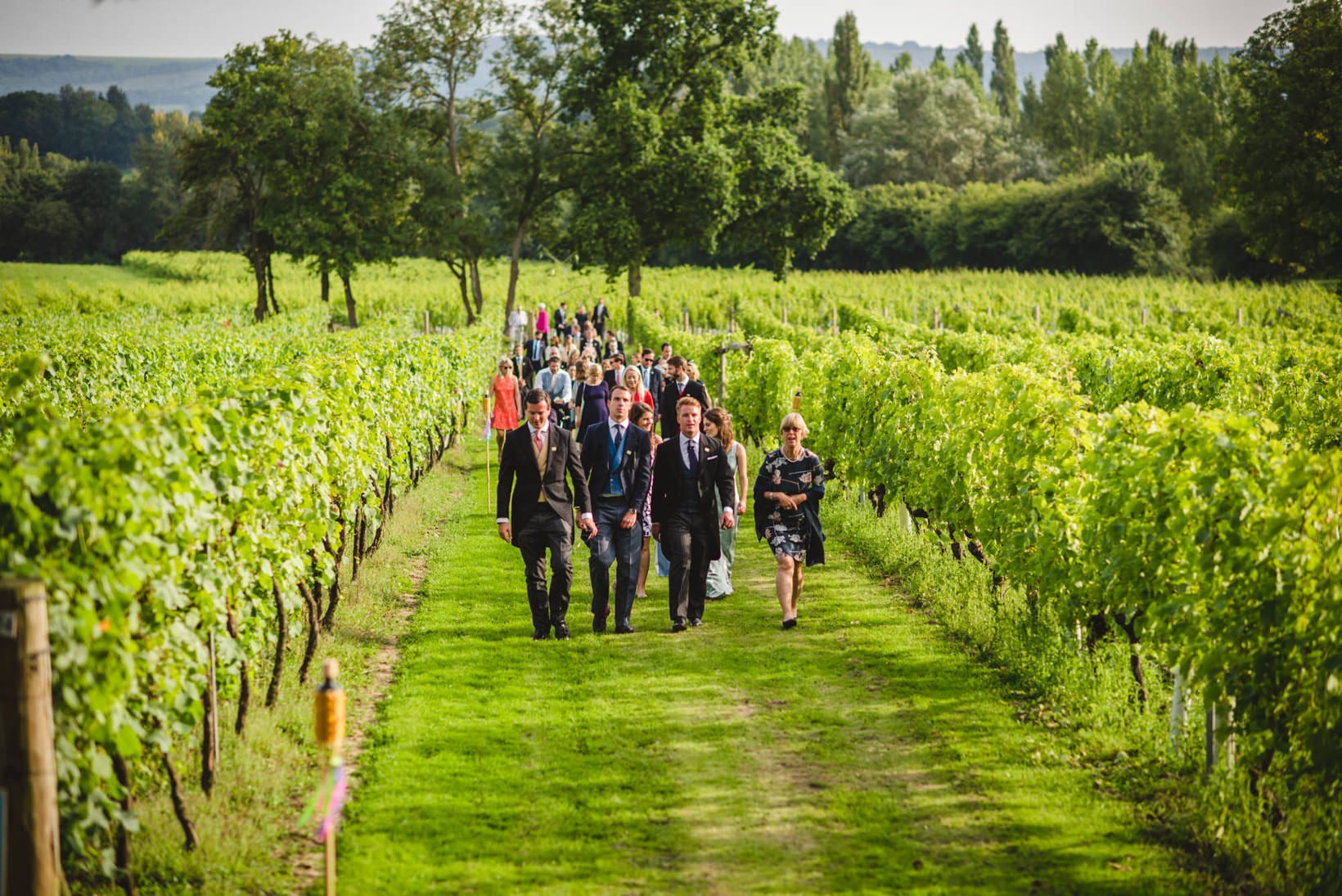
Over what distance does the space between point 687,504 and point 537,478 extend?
1.25 metres

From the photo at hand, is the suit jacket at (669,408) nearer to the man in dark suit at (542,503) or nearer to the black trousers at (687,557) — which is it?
the black trousers at (687,557)

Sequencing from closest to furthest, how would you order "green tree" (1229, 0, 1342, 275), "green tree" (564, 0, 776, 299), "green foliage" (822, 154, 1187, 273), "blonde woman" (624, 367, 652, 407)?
"blonde woman" (624, 367, 652, 407) → "green tree" (1229, 0, 1342, 275) → "green tree" (564, 0, 776, 299) → "green foliage" (822, 154, 1187, 273)

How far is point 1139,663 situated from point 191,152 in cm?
4692

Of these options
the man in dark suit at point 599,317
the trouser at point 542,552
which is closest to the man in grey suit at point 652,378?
the trouser at point 542,552

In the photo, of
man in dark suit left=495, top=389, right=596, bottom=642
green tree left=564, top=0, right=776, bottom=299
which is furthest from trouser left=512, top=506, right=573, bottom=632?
green tree left=564, top=0, right=776, bottom=299

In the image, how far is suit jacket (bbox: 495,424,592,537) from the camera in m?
9.38

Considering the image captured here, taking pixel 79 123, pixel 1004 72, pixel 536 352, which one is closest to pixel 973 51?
pixel 1004 72

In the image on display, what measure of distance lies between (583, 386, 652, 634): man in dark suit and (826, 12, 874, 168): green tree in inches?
3388

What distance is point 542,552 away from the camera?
948 centimetres

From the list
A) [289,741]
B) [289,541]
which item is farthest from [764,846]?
[289,541]

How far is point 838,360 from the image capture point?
15.4 metres

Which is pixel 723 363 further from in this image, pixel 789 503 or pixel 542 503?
pixel 542 503

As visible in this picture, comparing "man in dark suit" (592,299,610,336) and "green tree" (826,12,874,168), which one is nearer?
"man in dark suit" (592,299,610,336)

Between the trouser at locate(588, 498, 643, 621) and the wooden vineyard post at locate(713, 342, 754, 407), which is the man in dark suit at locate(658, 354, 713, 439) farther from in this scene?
the wooden vineyard post at locate(713, 342, 754, 407)
